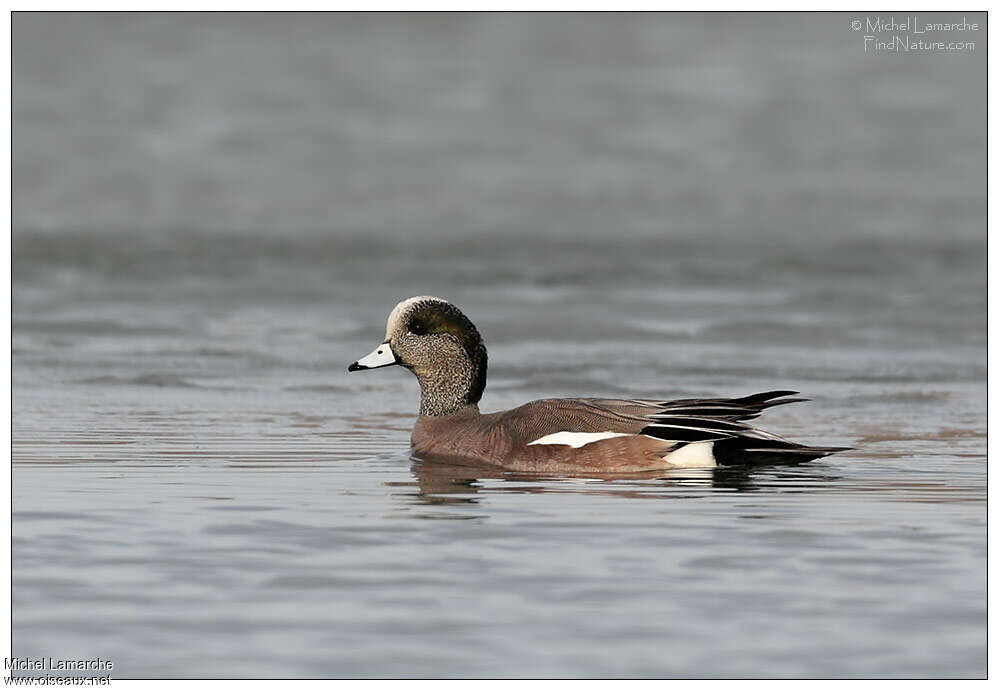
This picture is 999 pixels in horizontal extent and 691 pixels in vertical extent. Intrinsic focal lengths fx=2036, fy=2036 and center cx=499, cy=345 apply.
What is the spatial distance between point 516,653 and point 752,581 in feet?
4.26

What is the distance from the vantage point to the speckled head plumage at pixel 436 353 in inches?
485

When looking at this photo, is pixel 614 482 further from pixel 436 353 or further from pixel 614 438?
pixel 436 353

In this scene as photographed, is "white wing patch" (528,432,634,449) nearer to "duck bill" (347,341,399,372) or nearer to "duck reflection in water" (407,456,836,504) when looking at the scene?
"duck reflection in water" (407,456,836,504)

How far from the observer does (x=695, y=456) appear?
35.5 ft

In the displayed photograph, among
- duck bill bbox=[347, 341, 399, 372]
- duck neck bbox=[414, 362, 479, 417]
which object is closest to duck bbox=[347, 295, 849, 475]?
duck neck bbox=[414, 362, 479, 417]

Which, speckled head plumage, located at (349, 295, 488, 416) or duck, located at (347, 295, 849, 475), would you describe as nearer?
duck, located at (347, 295, 849, 475)

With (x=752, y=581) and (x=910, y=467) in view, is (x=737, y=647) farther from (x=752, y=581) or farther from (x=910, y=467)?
(x=910, y=467)

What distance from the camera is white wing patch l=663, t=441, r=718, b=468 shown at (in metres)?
10.8

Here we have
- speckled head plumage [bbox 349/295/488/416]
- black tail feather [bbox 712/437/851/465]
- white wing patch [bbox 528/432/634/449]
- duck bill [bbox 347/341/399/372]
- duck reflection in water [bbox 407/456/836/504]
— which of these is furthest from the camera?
speckled head plumage [bbox 349/295/488/416]

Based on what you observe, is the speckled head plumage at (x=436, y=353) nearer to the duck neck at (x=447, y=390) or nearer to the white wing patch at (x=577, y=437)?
the duck neck at (x=447, y=390)

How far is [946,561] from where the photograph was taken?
319 inches

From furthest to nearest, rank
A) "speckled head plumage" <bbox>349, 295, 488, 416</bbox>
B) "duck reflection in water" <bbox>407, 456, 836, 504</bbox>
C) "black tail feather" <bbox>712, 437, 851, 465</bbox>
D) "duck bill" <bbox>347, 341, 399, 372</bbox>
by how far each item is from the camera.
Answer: "speckled head plumage" <bbox>349, 295, 488, 416</bbox>
"duck bill" <bbox>347, 341, 399, 372</bbox>
"black tail feather" <bbox>712, 437, 851, 465</bbox>
"duck reflection in water" <bbox>407, 456, 836, 504</bbox>

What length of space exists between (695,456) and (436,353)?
2166 millimetres

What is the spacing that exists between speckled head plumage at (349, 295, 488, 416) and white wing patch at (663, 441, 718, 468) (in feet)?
6.19
